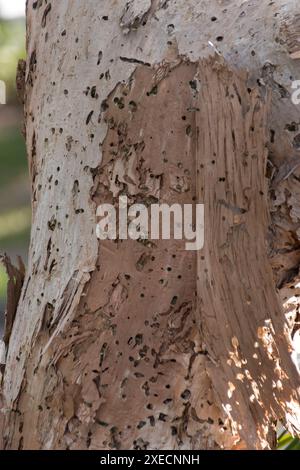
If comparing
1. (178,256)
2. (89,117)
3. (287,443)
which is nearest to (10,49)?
(287,443)

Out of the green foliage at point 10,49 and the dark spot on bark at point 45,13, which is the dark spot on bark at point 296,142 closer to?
the dark spot on bark at point 45,13

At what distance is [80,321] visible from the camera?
4.42ft

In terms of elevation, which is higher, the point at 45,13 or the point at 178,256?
the point at 45,13

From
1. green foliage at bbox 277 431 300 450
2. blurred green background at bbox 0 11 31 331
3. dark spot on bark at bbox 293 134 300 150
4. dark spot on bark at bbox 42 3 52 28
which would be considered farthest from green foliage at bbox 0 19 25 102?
dark spot on bark at bbox 293 134 300 150

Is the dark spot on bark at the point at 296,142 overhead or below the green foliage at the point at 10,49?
below

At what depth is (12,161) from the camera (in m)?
6.90

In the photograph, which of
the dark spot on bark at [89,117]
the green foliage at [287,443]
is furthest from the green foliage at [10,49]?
the dark spot on bark at [89,117]

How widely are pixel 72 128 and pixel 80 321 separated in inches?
13.0

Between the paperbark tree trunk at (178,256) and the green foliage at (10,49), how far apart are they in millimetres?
4834

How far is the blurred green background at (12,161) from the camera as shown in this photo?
5.91 m

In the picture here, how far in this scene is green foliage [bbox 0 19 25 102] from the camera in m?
6.24

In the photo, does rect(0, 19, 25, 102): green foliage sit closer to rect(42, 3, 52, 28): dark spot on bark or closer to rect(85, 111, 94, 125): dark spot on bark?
rect(42, 3, 52, 28): dark spot on bark

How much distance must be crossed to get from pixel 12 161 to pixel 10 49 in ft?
3.16

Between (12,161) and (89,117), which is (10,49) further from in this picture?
(89,117)
